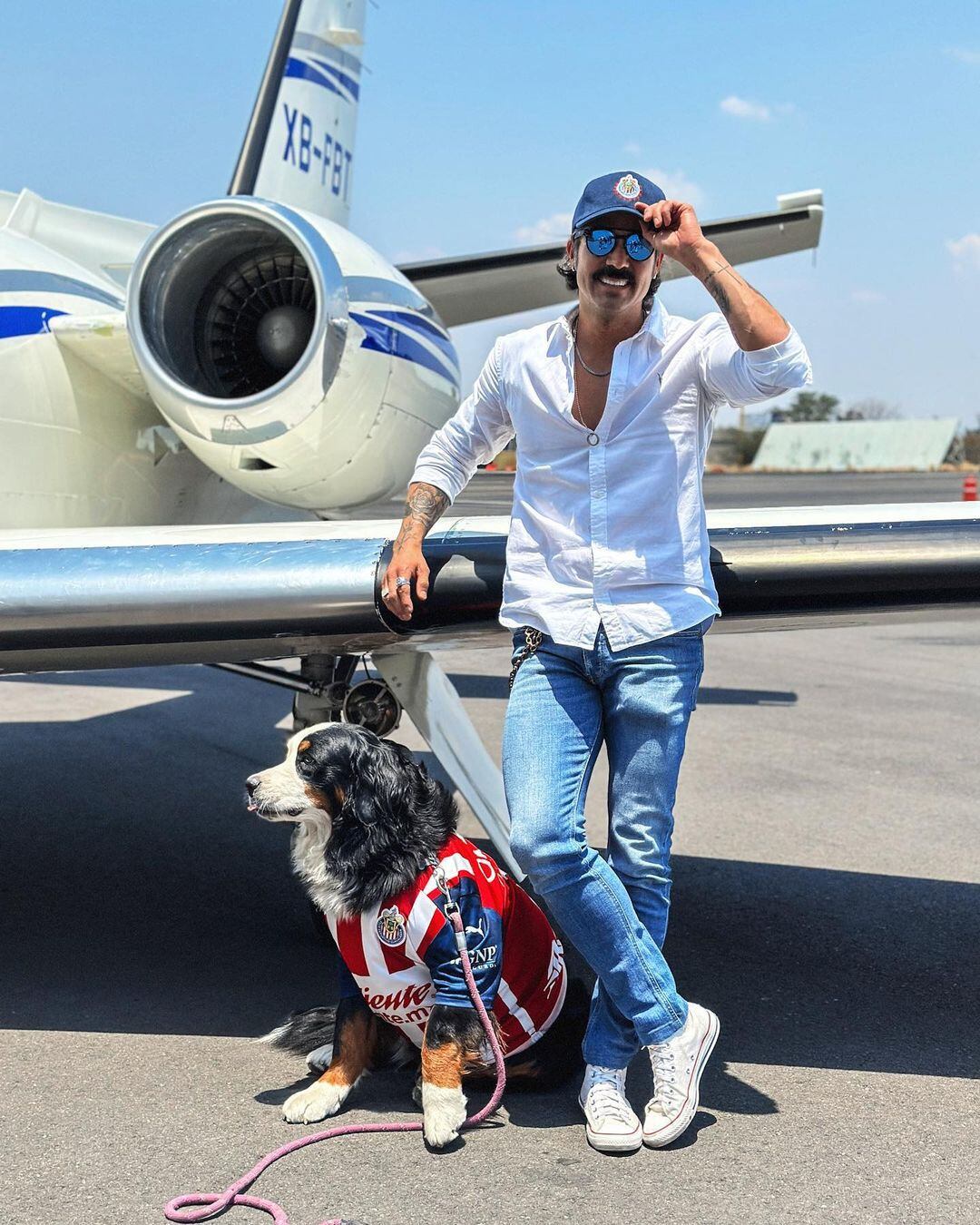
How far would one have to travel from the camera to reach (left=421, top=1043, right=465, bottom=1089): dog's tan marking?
3070 millimetres

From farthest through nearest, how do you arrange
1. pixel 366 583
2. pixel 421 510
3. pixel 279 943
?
pixel 279 943, pixel 366 583, pixel 421 510

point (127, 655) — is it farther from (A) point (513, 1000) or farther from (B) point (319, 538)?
(A) point (513, 1000)

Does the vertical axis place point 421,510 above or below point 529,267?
below

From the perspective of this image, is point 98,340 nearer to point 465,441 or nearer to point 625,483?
point 465,441

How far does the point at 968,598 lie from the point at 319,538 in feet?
5.81

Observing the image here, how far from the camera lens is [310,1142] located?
306 cm

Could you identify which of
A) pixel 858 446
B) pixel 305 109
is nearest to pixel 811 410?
pixel 858 446

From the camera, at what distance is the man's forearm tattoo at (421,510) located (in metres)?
3.38

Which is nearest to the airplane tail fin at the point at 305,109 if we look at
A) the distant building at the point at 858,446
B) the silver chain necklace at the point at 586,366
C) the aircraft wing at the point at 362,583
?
the aircraft wing at the point at 362,583

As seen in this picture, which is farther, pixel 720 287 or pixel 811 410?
pixel 811 410

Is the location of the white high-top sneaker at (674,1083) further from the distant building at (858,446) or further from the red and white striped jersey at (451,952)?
the distant building at (858,446)

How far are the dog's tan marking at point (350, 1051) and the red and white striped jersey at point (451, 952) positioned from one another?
0.08 m

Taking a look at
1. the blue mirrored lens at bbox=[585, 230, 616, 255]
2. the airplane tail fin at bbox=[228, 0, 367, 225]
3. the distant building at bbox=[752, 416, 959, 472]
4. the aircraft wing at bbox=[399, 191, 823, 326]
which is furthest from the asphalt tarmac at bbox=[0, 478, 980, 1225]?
the distant building at bbox=[752, 416, 959, 472]

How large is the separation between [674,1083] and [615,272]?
5.97 ft
